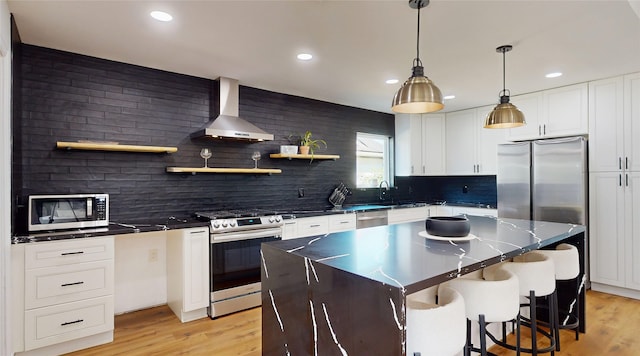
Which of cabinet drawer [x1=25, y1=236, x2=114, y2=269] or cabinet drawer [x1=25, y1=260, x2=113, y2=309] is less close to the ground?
cabinet drawer [x1=25, y1=236, x2=114, y2=269]

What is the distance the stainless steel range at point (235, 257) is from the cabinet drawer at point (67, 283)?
0.85 m

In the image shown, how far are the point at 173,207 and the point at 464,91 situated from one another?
3657mm

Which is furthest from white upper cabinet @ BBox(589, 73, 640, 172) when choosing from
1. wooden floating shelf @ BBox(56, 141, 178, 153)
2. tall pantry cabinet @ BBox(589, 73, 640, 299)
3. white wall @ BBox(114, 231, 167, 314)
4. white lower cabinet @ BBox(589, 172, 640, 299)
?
white wall @ BBox(114, 231, 167, 314)

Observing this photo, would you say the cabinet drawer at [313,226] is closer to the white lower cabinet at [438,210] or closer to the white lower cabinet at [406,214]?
the white lower cabinet at [406,214]

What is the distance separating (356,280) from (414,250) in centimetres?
60

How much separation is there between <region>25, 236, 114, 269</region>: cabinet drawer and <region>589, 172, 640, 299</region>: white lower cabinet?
4933 millimetres

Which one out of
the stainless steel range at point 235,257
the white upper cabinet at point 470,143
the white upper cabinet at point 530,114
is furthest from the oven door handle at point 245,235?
the white upper cabinet at point 530,114

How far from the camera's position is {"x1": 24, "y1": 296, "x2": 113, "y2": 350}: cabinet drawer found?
2.41 metres

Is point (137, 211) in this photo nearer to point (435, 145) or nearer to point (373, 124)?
point (373, 124)

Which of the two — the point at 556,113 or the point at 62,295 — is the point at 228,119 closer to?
the point at 62,295

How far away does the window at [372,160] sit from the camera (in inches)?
211

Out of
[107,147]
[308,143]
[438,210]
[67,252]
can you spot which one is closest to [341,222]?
[308,143]

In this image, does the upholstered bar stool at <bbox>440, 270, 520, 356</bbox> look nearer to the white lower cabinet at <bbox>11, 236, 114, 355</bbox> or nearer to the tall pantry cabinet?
the white lower cabinet at <bbox>11, 236, 114, 355</bbox>

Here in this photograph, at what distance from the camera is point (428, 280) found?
1.38 metres
